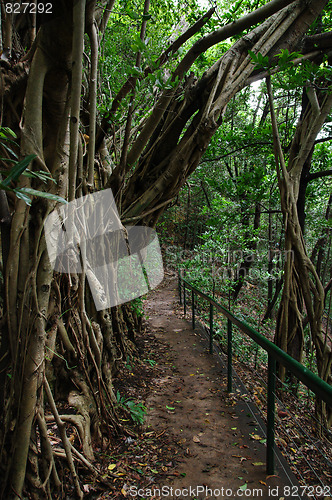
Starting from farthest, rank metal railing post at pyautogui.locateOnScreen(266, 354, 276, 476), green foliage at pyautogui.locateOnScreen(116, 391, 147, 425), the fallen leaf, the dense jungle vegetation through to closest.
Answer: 1. green foliage at pyautogui.locateOnScreen(116, 391, 147, 425)
2. the fallen leaf
3. metal railing post at pyautogui.locateOnScreen(266, 354, 276, 476)
4. the dense jungle vegetation

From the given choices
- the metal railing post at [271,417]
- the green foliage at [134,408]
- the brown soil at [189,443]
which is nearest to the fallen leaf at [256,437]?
the brown soil at [189,443]

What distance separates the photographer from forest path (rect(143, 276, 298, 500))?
176 cm

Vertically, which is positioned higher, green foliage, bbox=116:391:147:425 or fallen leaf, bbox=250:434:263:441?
fallen leaf, bbox=250:434:263:441

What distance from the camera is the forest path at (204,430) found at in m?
1.76

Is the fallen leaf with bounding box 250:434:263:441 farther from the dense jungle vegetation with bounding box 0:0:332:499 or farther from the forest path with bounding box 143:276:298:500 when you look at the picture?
the dense jungle vegetation with bounding box 0:0:332:499

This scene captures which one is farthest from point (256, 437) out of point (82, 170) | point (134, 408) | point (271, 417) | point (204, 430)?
point (82, 170)

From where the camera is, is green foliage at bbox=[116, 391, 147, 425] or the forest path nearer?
the forest path

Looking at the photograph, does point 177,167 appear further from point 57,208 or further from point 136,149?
point 57,208

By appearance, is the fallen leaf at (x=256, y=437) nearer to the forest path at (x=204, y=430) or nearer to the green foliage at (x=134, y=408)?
the forest path at (x=204, y=430)

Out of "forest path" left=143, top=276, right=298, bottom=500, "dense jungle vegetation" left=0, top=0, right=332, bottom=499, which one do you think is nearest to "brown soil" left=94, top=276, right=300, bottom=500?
"forest path" left=143, top=276, right=298, bottom=500

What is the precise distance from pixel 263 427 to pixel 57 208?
2.25 metres

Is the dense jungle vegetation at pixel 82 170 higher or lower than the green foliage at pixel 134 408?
higher

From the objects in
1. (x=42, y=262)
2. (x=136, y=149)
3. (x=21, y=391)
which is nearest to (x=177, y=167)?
(x=136, y=149)

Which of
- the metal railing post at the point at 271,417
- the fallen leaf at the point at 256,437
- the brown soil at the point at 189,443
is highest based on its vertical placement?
the metal railing post at the point at 271,417
